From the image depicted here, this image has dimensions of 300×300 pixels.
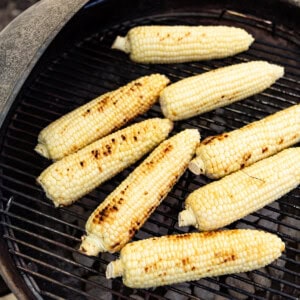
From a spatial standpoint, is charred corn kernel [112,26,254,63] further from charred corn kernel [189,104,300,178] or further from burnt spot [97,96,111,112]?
charred corn kernel [189,104,300,178]

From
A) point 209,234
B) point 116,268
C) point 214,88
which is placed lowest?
point 116,268

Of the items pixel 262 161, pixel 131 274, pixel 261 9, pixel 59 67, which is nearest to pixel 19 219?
pixel 131 274

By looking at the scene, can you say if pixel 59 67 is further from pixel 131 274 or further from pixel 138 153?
pixel 131 274

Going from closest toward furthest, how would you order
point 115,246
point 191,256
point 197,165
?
point 191,256 < point 115,246 < point 197,165

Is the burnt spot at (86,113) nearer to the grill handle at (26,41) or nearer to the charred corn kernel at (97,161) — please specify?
the charred corn kernel at (97,161)

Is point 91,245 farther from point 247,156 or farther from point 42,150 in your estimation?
point 247,156

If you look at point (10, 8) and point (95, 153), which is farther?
point (10, 8)

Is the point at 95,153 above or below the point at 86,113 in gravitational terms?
below

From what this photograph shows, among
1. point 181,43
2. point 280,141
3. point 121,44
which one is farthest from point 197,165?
point 121,44
